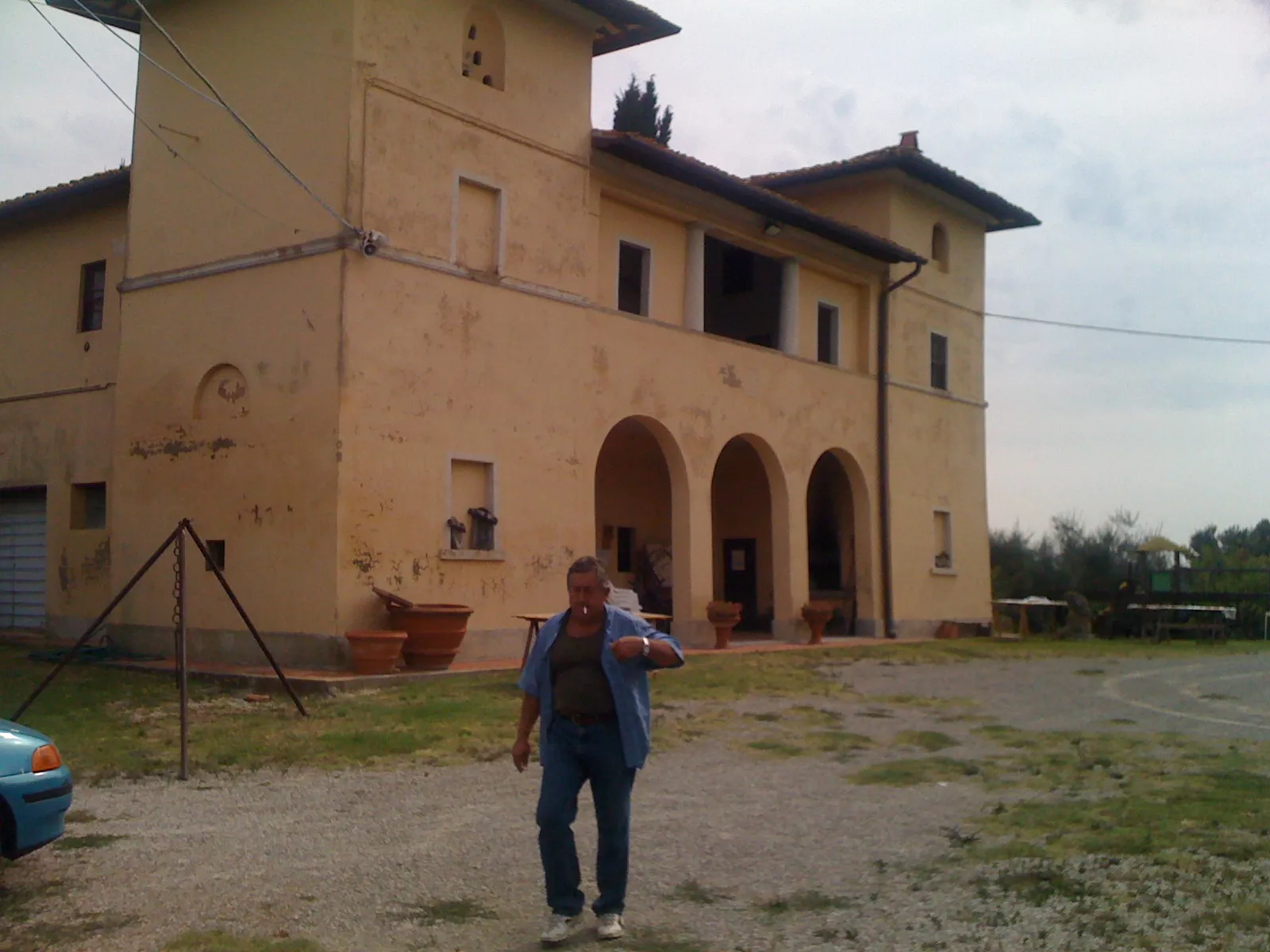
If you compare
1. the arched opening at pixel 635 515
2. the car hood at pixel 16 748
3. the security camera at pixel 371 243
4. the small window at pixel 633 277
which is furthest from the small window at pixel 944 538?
the car hood at pixel 16 748

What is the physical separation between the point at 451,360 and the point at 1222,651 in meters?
16.0

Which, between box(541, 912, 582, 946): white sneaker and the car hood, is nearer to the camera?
box(541, 912, 582, 946): white sneaker

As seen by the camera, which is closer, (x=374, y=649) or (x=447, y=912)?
(x=447, y=912)

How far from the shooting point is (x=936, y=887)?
604cm

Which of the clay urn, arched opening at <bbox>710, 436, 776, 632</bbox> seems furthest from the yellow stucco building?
arched opening at <bbox>710, 436, 776, 632</bbox>

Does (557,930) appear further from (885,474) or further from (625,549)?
(885,474)

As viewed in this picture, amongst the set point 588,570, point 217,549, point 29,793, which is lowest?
point 29,793

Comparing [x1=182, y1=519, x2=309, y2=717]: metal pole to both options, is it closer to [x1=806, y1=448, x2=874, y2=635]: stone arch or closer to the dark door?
the dark door

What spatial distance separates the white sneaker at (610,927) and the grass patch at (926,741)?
5.51 m

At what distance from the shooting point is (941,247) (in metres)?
27.2

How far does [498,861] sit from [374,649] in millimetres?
7309

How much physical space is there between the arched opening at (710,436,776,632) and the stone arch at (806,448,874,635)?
89 cm

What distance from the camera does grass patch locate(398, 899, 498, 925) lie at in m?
5.59

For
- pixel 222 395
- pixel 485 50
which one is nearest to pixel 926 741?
Answer: pixel 222 395
